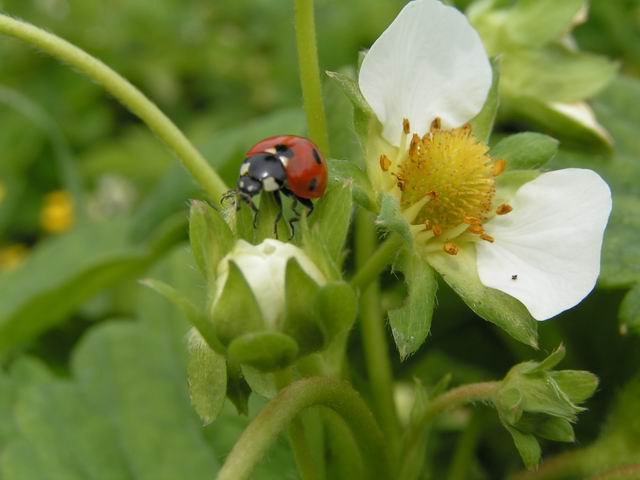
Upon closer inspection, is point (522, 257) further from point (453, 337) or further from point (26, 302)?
point (26, 302)

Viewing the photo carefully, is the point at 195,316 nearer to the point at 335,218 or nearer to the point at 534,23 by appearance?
the point at 335,218

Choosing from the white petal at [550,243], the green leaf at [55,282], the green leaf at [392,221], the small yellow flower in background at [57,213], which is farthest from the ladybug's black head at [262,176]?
the small yellow flower in background at [57,213]

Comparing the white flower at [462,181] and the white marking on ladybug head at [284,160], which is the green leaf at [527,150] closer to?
the white flower at [462,181]

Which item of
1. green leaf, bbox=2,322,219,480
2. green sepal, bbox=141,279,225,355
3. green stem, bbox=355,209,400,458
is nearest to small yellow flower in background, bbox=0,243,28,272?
green leaf, bbox=2,322,219,480

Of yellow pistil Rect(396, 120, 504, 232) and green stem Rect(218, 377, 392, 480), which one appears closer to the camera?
green stem Rect(218, 377, 392, 480)

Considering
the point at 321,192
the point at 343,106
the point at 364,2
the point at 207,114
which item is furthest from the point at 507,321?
the point at 207,114

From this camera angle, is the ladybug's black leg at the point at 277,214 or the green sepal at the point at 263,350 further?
the ladybug's black leg at the point at 277,214

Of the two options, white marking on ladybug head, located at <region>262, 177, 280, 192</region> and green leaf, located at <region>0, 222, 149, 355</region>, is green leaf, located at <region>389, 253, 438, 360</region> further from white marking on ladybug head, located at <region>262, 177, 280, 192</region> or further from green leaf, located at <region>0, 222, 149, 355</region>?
green leaf, located at <region>0, 222, 149, 355</region>
